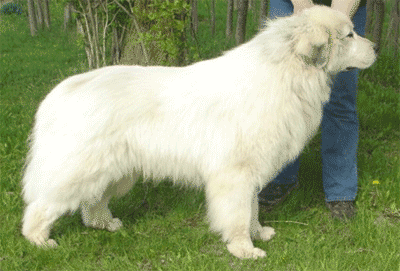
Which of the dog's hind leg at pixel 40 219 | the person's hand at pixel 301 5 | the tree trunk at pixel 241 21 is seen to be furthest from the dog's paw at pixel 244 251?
the tree trunk at pixel 241 21

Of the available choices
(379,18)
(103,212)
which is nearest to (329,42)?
(103,212)

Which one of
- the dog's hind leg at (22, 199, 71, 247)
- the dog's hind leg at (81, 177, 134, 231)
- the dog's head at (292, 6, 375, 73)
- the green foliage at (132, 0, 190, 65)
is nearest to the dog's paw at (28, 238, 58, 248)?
the dog's hind leg at (22, 199, 71, 247)

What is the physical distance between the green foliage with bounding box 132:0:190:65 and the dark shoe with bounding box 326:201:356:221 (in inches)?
71.9

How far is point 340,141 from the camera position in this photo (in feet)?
10.8

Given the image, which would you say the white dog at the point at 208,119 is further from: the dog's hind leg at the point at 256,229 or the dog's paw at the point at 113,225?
the dog's paw at the point at 113,225

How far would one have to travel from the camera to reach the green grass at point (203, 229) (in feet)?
8.63

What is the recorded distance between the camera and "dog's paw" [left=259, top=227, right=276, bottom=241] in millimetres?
2961

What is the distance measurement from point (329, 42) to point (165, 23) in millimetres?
1650

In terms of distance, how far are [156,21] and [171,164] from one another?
157cm

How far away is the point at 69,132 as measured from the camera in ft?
8.27

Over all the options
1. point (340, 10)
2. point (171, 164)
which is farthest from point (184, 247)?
point (340, 10)

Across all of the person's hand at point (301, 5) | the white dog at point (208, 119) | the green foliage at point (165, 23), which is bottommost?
the white dog at point (208, 119)

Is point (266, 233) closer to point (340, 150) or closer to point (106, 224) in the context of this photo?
point (340, 150)

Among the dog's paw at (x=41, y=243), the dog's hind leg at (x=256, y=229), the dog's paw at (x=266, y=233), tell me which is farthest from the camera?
the dog's paw at (x=266, y=233)
